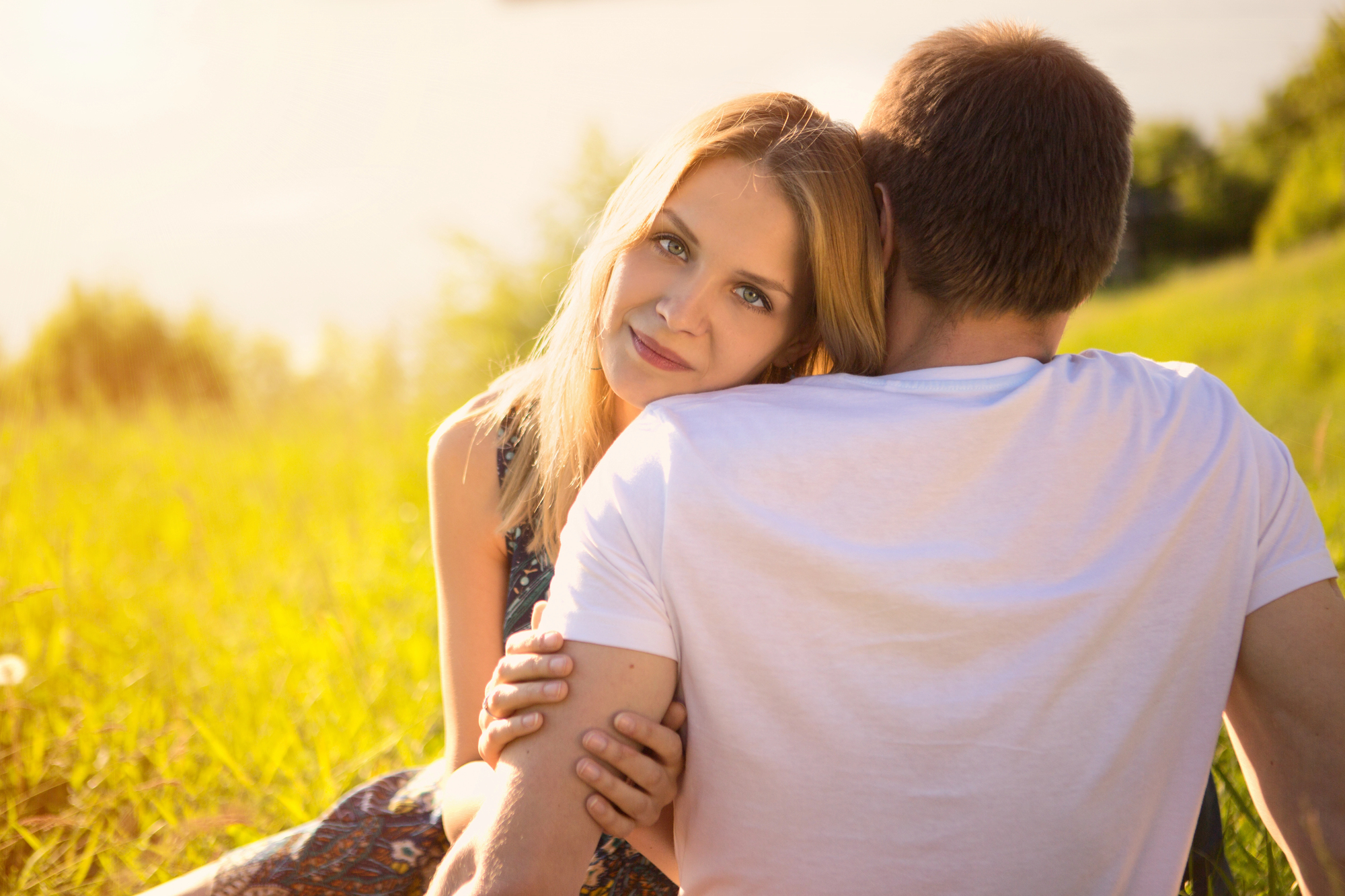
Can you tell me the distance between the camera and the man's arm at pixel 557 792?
119 centimetres

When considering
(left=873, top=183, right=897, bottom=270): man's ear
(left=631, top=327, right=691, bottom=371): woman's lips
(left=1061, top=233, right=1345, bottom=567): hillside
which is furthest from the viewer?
(left=1061, top=233, right=1345, bottom=567): hillside

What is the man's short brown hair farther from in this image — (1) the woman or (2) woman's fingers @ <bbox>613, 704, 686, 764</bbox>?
(2) woman's fingers @ <bbox>613, 704, 686, 764</bbox>

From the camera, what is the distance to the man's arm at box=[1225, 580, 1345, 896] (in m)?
1.35

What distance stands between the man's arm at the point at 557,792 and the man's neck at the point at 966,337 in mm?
657

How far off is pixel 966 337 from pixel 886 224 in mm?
280

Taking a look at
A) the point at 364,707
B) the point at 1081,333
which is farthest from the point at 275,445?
the point at 1081,333

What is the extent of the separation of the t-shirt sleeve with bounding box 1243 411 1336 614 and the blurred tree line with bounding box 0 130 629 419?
234 inches

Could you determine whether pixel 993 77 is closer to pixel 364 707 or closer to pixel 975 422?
pixel 975 422

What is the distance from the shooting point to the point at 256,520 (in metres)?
5.13

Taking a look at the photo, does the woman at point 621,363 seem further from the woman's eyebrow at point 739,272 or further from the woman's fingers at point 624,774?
the woman's fingers at point 624,774

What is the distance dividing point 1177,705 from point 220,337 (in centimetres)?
1281

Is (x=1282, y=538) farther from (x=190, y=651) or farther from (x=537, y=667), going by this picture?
(x=190, y=651)

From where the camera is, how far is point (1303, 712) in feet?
4.49

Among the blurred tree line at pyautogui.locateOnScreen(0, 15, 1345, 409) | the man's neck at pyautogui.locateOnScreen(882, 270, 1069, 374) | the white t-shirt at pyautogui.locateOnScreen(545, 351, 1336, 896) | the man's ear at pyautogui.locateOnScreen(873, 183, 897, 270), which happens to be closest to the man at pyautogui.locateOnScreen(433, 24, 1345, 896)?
the white t-shirt at pyautogui.locateOnScreen(545, 351, 1336, 896)
